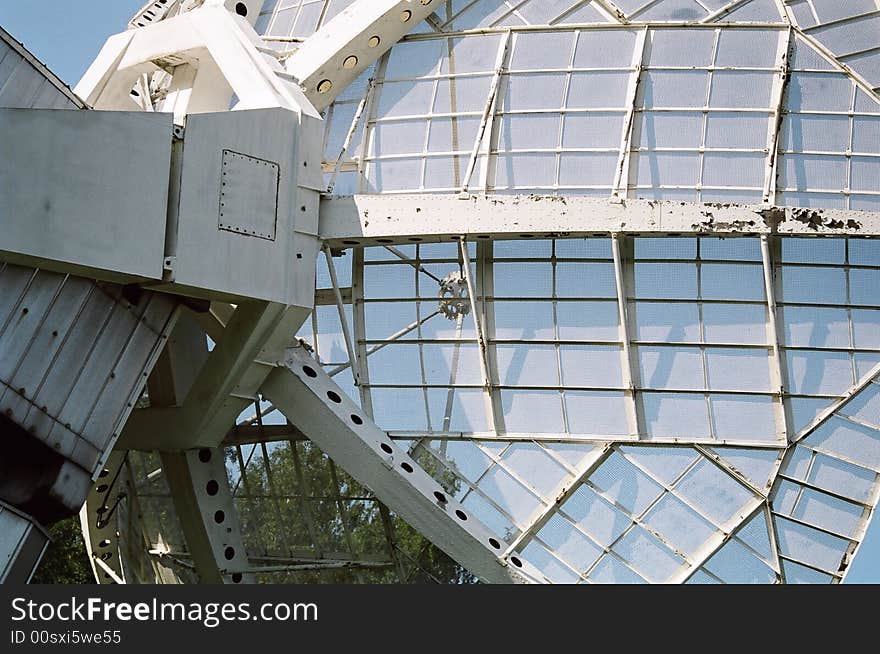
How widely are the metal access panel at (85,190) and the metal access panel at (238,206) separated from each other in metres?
0.44

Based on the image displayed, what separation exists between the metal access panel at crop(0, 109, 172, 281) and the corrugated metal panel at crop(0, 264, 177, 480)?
2.07ft

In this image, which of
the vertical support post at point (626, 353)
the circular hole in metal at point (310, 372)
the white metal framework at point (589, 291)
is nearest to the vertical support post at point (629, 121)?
the white metal framework at point (589, 291)

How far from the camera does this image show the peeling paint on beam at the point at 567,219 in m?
18.7

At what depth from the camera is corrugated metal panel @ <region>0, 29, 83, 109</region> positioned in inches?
652

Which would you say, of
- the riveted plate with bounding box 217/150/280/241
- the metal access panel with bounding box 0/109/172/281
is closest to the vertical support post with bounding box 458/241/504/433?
the riveted plate with bounding box 217/150/280/241

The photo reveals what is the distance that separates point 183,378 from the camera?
22.0 meters

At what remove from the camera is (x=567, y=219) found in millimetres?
18859

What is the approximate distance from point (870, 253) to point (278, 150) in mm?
8953

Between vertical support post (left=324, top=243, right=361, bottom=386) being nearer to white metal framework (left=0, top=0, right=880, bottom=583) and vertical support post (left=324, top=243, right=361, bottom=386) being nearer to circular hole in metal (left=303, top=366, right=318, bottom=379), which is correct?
white metal framework (left=0, top=0, right=880, bottom=583)

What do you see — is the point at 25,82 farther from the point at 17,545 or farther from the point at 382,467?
the point at 382,467

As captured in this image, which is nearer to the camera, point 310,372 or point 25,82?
point 25,82

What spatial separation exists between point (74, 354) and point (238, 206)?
2992mm

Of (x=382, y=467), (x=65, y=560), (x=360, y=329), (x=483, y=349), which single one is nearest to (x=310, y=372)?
(x=360, y=329)

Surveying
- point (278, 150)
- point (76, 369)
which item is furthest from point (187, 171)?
point (76, 369)
